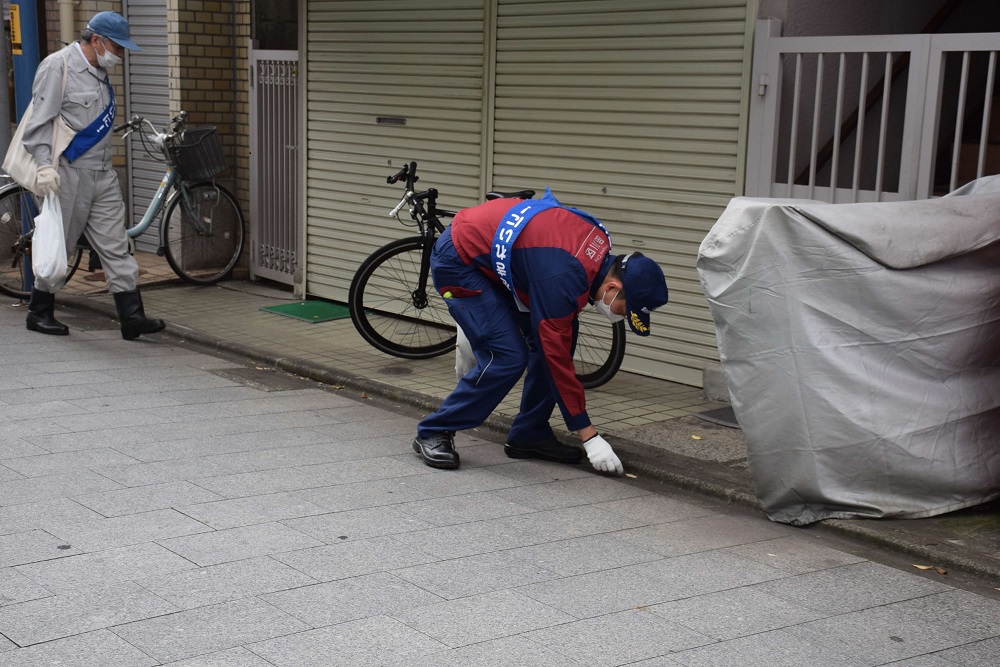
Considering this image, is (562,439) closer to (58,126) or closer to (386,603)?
(386,603)

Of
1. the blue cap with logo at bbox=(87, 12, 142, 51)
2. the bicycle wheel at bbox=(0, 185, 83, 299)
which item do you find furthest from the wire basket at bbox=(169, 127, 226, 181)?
the blue cap with logo at bbox=(87, 12, 142, 51)

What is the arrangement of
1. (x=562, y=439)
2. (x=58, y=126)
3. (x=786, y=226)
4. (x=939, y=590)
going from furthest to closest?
1. (x=58, y=126)
2. (x=562, y=439)
3. (x=786, y=226)
4. (x=939, y=590)

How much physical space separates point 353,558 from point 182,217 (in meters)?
6.96

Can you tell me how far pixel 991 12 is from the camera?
8766mm

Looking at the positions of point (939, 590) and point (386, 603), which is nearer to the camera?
point (386, 603)

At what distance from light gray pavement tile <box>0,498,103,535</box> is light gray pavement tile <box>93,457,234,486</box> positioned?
398 millimetres

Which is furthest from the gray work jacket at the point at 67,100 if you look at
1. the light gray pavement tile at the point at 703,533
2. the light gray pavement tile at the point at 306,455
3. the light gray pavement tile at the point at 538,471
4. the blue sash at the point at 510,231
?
the light gray pavement tile at the point at 703,533

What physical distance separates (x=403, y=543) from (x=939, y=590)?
213cm

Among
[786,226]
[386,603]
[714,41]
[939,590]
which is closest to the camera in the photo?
[386,603]

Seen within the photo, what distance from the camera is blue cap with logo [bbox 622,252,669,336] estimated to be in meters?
5.68

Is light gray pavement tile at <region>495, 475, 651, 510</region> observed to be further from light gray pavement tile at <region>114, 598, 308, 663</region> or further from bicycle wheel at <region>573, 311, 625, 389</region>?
light gray pavement tile at <region>114, 598, 308, 663</region>

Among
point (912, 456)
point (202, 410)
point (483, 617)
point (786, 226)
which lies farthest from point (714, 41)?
point (483, 617)

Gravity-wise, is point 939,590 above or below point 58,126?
below

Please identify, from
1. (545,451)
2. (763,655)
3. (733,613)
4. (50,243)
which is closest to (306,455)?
(545,451)
